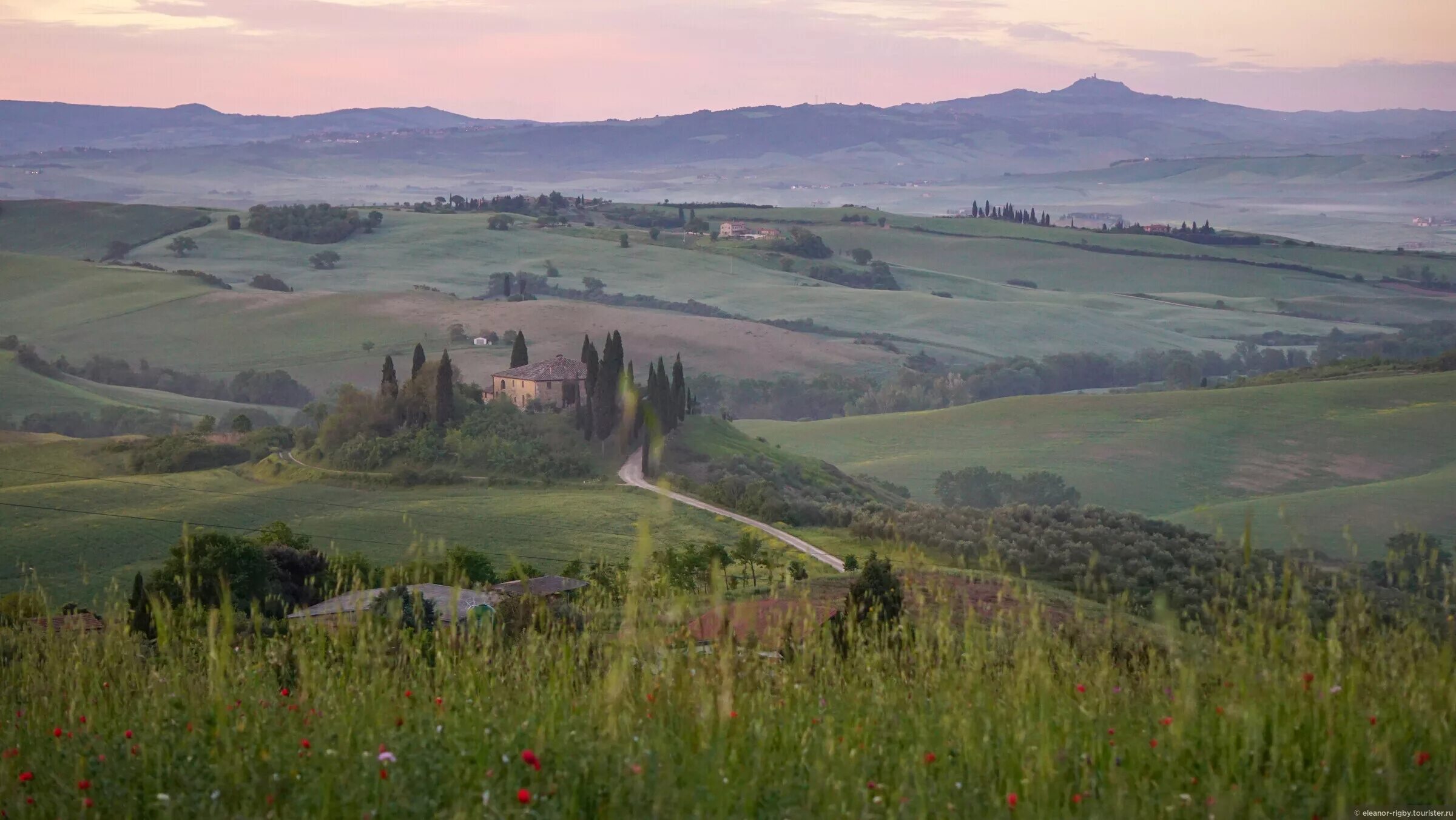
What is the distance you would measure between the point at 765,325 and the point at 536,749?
459ft

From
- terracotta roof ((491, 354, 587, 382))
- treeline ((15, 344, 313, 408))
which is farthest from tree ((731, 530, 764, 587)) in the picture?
treeline ((15, 344, 313, 408))

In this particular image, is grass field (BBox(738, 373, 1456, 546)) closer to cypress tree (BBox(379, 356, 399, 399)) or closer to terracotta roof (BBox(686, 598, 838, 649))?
cypress tree (BBox(379, 356, 399, 399))

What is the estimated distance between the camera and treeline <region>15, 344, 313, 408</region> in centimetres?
11400

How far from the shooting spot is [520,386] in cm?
A: 8062

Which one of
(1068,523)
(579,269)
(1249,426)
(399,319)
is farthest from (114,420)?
(579,269)

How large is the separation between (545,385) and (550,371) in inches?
41.6

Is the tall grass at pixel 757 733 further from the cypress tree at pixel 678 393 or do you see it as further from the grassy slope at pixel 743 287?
the grassy slope at pixel 743 287

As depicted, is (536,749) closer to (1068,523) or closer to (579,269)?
(1068,523)

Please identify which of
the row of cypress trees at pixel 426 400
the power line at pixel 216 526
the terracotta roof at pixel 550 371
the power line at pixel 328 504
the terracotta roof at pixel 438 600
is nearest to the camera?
the terracotta roof at pixel 438 600

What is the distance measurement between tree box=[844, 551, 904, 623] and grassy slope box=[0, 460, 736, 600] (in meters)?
29.4

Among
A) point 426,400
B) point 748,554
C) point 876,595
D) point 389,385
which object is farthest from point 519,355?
point 876,595

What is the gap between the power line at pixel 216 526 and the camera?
49781 millimetres

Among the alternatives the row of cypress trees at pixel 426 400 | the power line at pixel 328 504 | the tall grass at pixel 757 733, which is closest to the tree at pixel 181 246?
the power line at pixel 328 504

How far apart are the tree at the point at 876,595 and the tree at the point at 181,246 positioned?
598 feet
